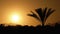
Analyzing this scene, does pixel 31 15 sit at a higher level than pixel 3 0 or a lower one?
lower

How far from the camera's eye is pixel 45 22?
1287cm

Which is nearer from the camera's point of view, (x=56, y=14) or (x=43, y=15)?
(x=43, y=15)

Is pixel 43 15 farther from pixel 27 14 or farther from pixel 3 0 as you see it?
pixel 3 0

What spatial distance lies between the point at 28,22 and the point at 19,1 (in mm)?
1439

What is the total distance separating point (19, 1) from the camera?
13422 millimetres

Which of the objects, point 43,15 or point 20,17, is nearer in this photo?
point 43,15
